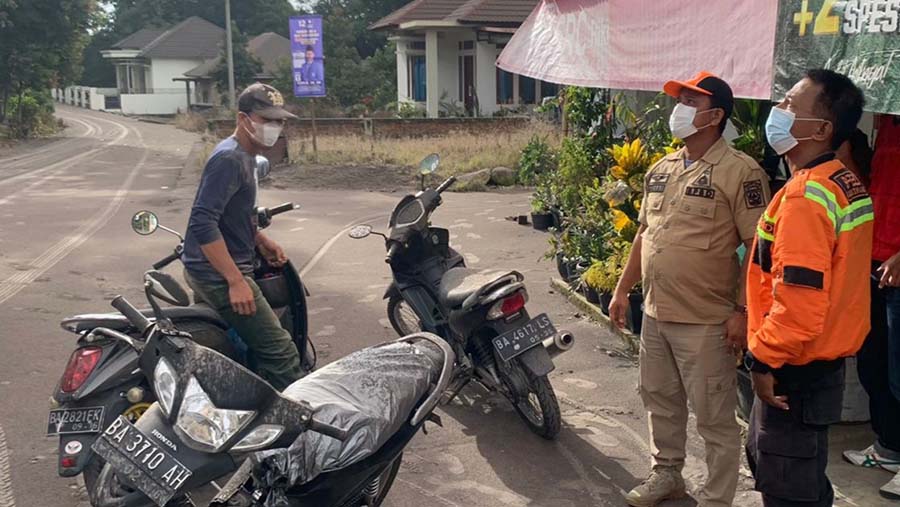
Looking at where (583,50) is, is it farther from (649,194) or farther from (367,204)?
(367,204)

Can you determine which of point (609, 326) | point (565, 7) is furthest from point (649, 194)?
point (565, 7)

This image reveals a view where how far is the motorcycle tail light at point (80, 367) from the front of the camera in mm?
3836

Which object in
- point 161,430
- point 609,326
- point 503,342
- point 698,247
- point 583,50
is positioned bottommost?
point 609,326

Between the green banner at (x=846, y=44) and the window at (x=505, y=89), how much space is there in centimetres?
2602

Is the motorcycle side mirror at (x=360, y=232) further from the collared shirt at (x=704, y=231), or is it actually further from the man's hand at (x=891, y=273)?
the man's hand at (x=891, y=273)

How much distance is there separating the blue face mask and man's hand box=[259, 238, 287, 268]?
9.52ft

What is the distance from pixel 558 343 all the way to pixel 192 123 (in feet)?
121

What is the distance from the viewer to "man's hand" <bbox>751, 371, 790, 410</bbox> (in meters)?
3.17

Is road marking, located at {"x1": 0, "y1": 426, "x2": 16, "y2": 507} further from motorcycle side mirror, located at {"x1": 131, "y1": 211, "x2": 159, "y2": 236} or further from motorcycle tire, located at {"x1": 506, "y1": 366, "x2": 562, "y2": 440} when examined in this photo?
motorcycle tire, located at {"x1": 506, "y1": 366, "x2": 562, "y2": 440}

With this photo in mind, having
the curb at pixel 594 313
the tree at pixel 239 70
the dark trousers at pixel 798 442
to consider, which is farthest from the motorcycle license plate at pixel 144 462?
the tree at pixel 239 70

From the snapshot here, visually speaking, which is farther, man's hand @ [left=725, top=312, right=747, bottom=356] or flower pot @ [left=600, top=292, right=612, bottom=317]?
flower pot @ [left=600, top=292, right=612, bottom=317]

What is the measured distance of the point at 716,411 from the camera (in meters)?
3.84

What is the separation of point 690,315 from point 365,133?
2188cm

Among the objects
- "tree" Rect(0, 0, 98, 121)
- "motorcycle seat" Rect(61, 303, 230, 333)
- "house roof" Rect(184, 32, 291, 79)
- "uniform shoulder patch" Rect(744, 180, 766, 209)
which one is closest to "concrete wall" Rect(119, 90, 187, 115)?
"house roof" Rect(184, 32, 291, 79)
